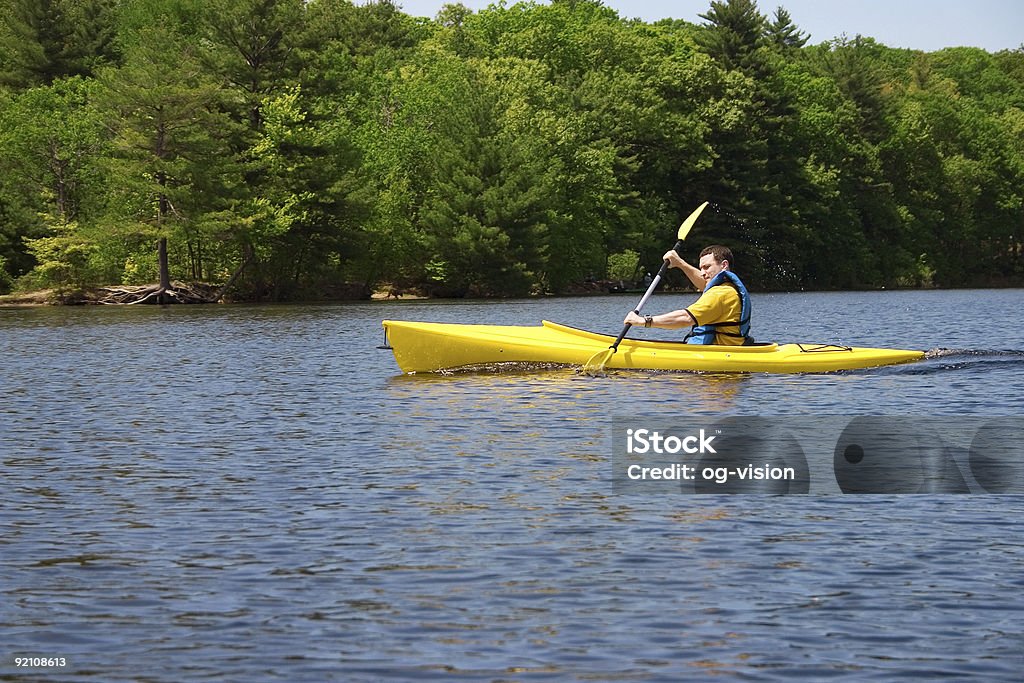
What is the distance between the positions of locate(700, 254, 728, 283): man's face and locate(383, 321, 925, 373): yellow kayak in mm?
1135

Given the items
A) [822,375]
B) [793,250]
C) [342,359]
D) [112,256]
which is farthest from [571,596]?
[793,250]

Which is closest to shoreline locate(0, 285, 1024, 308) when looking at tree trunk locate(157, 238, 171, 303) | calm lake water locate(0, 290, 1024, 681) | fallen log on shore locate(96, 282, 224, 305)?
fallen log on shore locate(96, 282, 224, 305)

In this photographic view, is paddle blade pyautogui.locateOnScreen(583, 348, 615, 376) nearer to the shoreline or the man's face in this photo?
the man's face

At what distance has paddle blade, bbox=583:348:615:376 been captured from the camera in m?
17.2

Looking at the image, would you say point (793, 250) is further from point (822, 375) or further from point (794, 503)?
point (794, 503)

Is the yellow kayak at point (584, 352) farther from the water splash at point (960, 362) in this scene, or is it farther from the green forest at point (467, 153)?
the green forest at point (467, 153)

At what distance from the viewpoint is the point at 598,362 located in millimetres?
17297

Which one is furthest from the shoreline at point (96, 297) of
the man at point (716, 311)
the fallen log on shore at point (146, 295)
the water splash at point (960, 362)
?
the man at point (716, 311)

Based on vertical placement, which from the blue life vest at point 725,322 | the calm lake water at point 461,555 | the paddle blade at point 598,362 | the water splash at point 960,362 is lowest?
the calm lake water at point 461,555

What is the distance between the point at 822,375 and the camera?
17.8 meters

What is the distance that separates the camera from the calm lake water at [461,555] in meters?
5.79

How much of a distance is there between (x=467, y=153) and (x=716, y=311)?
Answer: 41.6 meters

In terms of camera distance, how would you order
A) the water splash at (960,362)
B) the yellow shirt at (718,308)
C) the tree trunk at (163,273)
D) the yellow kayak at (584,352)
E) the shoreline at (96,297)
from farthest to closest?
the tree trunk at (163,273) → the shoreline at (96,297) → the water splash at (960,362) → the yellow shirt at (718,308) → the yellow kayak at (584,352)

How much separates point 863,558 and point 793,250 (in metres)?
68.4
